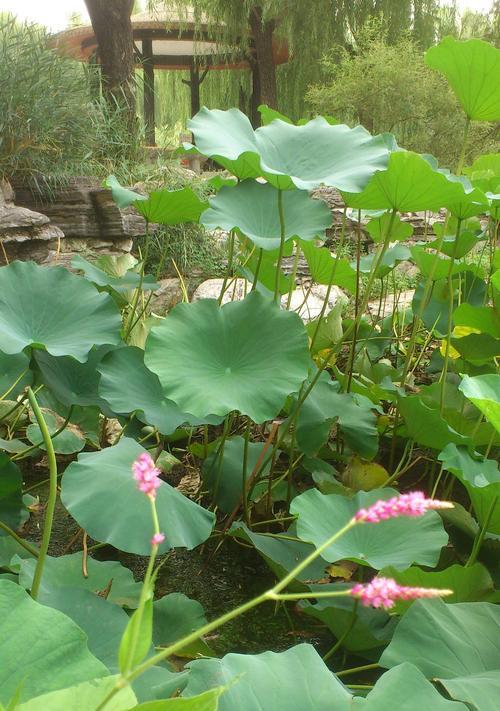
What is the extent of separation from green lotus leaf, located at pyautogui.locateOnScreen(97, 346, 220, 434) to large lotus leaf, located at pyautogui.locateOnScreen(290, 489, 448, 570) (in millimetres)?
207

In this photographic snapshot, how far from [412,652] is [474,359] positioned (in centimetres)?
99

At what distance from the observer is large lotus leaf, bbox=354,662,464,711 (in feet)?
1.55

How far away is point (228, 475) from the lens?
49.9 inches

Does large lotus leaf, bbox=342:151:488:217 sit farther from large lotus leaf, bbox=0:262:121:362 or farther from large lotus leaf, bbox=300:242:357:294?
large lotus leaf, bbox=0:262:121:362

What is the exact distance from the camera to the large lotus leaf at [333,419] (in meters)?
1.25

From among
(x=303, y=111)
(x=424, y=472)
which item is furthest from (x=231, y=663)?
(x=303, y=111)

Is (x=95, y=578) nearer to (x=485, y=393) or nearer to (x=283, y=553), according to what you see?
(x=283, y=553)

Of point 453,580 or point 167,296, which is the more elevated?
point 453,580

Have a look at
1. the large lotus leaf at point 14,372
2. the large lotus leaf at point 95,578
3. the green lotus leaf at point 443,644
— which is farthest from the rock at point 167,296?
the green lotus leaf at point 443,644

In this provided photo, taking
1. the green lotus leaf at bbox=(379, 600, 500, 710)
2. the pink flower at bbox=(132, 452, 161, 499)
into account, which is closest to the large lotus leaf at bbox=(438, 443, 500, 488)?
the green lotus leaf at bbox=(379, 600, 500, 710)

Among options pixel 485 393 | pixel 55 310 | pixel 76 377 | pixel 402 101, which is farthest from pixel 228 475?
pixel 402 101

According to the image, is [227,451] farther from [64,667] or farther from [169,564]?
[64,667]

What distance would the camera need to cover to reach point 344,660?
94cm

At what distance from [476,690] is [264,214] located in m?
0.82
